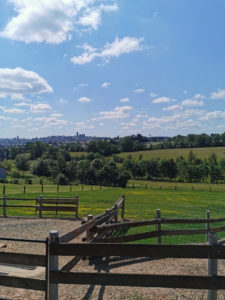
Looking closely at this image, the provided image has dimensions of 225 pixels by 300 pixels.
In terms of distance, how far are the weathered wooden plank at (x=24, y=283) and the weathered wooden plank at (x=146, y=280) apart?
203 mm

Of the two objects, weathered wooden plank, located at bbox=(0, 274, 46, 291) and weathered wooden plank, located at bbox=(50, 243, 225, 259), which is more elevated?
weathered wooden plank, located at bbox=(50, 243, 225, 259)

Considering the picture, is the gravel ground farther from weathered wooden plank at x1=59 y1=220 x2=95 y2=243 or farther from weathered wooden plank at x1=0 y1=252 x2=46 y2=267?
weathered wooden plank at x1=0 y1=252 x2=46 y2=267

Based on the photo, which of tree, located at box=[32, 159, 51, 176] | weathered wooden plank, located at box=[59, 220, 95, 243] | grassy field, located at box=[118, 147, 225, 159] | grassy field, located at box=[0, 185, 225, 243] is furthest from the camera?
grassy field, located at box=[118, 147, 225, 159]

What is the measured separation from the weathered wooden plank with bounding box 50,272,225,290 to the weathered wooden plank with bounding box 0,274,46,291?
0.20 m

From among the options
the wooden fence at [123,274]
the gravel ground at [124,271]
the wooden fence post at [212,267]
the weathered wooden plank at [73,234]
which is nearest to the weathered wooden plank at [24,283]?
the wooden fence at [123,274]

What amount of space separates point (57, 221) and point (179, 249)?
38.0 feet

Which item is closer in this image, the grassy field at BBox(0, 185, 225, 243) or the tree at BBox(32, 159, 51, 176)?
the grassy field at BBox(0, 185, 225, 243)

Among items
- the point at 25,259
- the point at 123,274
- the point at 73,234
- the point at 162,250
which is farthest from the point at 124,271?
the point at 25,259

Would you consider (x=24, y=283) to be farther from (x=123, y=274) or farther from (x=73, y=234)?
(x=123, y=274)

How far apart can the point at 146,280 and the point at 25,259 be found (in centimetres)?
175

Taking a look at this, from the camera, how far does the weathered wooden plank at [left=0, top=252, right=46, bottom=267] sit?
3.37 meters

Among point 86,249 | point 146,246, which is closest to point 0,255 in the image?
point 86,249

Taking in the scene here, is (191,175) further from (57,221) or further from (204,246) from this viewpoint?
(204,246)

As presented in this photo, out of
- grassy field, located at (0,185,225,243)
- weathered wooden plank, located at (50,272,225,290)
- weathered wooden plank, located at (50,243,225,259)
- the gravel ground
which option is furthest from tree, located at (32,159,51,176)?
weathered wooden plank, located at (50,243,225,259)
